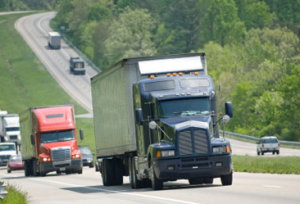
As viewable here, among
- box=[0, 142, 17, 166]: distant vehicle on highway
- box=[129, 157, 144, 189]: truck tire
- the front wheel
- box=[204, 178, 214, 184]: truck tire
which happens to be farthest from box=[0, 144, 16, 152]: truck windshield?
the front wheel

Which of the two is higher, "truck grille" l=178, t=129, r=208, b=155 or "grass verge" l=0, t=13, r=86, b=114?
"grass verge" l=0, t=13, r=86, b=114

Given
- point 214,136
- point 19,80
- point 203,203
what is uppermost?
point 19,80

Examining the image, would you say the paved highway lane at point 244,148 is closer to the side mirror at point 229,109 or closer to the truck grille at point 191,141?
the side mirror at point 229,109

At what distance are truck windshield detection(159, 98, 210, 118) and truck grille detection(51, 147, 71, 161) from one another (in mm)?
22761

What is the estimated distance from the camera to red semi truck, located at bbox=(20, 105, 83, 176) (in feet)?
152

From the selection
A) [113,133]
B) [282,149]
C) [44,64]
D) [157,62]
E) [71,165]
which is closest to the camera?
[157,62]

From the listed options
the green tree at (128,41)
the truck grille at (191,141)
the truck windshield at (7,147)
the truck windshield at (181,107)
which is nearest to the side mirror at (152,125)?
the truck grille at (191,141)

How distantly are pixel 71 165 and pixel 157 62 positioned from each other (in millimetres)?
21876

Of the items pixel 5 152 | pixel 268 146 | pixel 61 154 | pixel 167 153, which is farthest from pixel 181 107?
pixel 5 152

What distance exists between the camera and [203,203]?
18562 millimetres

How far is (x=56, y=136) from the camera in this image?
153 ft

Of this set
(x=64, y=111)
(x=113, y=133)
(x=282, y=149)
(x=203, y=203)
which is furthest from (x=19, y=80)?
(x=203, y=203)

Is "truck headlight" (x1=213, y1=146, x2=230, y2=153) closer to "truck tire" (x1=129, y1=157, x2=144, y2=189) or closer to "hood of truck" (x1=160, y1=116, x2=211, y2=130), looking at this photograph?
"hood of truck" (x1=160, y1=116, x2=211, y2=130)

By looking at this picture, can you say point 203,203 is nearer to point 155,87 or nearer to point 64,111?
point 155,87
